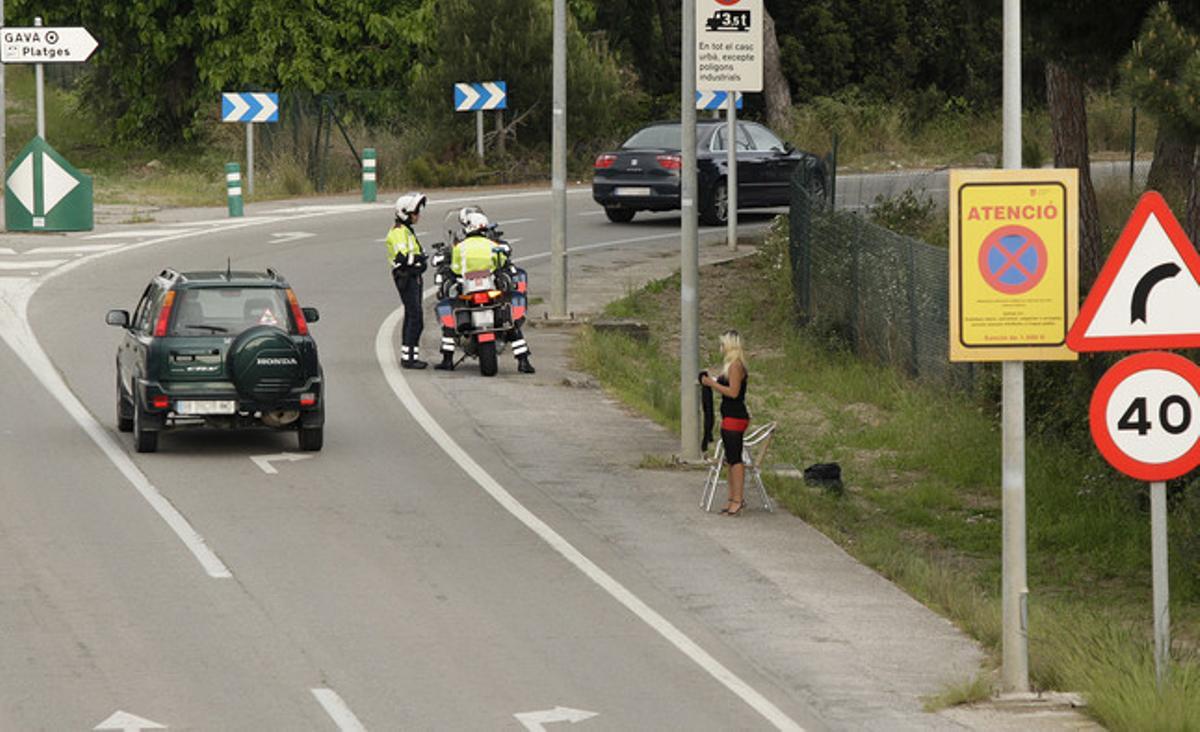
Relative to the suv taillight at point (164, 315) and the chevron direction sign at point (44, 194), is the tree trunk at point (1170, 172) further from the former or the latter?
the chevron direction sign at point (44, 194)

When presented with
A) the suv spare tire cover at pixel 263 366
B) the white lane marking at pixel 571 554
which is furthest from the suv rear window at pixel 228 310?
the white lane marking at pixel 571 554

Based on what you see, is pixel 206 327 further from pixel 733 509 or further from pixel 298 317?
pixel 733 509

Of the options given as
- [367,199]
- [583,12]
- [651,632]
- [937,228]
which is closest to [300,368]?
[651,632]

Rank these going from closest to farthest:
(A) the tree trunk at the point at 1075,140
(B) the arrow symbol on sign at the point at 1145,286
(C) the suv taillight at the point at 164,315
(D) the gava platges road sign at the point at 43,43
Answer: (B) the arrow symbol on sign at the point at 1145,286
(C) the suv taillight at the point at 164,315
(A) the tree trunk at the point at 1075,140
(D) the gava platges road sign at the point at 43,43

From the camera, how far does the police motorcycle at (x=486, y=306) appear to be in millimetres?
23656

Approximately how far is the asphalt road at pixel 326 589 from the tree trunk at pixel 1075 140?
289 inches

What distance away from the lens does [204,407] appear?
1881cm

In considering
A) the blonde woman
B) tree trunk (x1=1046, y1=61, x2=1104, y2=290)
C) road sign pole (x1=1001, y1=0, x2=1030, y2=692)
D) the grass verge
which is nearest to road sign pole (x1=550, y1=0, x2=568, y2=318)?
the grass verge

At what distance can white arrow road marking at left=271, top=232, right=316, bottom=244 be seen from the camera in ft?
114

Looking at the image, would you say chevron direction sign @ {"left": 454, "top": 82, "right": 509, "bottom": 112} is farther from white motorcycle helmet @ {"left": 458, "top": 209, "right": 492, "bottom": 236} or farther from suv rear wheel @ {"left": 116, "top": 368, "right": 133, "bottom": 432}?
suv rear wheel @ {"left": 116, "top": 368, "right": 133, "bottom": 432}

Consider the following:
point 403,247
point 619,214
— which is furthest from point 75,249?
point 403,247

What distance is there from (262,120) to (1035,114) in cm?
1693

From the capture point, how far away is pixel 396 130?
4825cm

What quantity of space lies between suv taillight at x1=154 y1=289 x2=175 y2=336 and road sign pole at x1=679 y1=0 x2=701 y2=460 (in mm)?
4232
